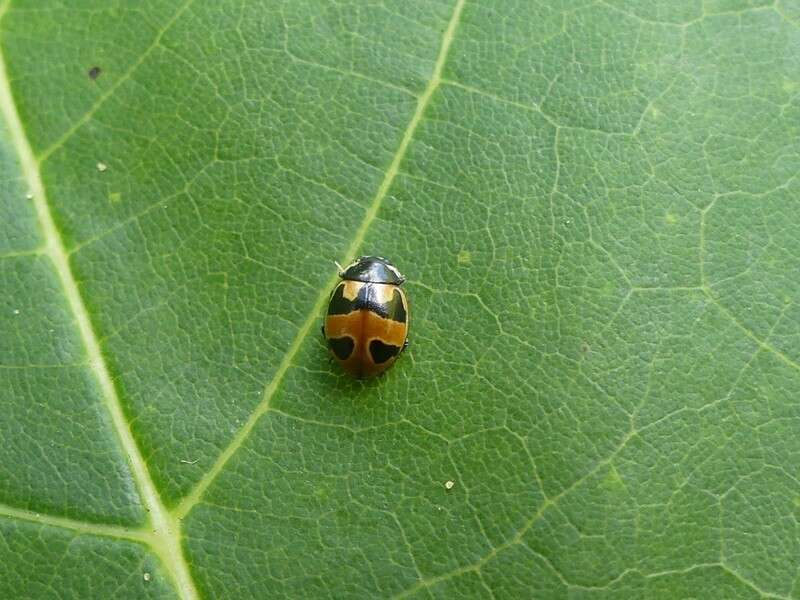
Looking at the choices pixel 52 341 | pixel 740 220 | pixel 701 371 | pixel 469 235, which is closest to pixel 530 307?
pixel 469 235

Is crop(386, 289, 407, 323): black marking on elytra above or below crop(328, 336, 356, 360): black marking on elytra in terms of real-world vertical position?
above

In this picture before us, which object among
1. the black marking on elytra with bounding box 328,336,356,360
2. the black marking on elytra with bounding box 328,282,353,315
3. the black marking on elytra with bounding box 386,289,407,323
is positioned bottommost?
the black marking on elytra with bounding box 328,336,356,360

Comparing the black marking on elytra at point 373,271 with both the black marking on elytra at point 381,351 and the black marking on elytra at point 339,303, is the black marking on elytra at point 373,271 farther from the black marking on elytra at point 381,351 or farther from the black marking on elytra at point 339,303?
the black marking on elytra at point 381,351

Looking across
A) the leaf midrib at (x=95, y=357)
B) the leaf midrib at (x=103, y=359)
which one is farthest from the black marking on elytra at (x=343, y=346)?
the leaf midrib at (x=95, y=357)

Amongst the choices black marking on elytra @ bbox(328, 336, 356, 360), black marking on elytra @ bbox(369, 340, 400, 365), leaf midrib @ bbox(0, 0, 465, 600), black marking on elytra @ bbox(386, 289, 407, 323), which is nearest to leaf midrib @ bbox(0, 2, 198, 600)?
leaf midrib @ bbox(0, 0, 465, 600)

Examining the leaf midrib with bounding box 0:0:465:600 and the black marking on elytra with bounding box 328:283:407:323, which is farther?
the black marking on elytra with bounding box 328:283:407:323

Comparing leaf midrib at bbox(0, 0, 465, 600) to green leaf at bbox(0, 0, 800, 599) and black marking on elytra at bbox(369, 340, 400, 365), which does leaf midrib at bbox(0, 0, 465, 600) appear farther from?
black marking on elytra at bbox(369, 340, 400, 365)

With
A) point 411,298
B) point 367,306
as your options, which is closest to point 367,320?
point 367,306

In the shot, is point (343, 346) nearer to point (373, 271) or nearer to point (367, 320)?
point (367, 320)

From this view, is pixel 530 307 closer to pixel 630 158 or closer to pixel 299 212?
pixel 630 158
